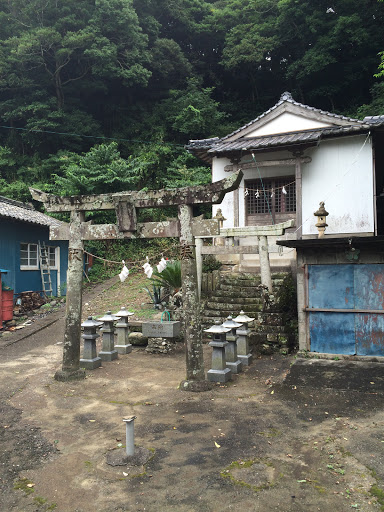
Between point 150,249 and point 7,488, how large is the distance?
18.9m

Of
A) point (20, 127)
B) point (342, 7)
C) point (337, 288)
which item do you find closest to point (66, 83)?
point (20, 127)

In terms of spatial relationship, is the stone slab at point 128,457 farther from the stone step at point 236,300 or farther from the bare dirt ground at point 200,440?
the stone step at point 236,300

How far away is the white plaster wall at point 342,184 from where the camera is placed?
48.0 ft

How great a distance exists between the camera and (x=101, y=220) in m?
22.7

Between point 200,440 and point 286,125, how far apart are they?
1369 centimetres

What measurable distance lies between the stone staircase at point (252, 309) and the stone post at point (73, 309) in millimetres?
4181

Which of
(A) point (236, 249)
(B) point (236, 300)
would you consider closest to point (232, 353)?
(B) point (236, 300)

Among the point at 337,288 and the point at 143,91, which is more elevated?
the point at 143,91

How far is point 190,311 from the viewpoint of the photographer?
7.71 metres

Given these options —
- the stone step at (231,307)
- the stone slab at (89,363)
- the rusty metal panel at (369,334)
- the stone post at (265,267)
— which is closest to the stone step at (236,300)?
the stone step at (231,307)

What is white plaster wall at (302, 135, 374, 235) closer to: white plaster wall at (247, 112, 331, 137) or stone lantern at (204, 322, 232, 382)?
white plaster wall at (247, 112, 331, 137)

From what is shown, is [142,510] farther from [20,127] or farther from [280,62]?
[280,62]

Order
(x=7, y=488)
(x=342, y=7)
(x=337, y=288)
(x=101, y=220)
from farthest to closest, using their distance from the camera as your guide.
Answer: (x=342, y=7) < (x=101, y=220) < (x=337, y=288) < (x=7, y=488)

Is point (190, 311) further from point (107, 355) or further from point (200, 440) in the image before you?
point (107, 355)
